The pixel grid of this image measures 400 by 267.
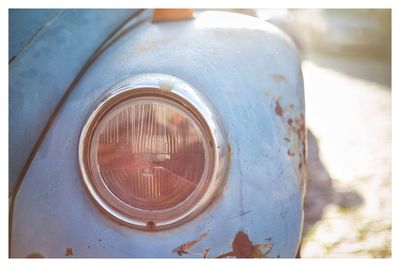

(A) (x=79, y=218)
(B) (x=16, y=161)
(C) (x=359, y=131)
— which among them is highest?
(C) (x=359, y=131)

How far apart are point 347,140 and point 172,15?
5.82ft

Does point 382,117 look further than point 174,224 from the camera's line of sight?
Yes

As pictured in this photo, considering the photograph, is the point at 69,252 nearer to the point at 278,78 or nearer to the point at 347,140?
the point at 278,78

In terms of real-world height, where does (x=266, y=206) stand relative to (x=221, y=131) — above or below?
below

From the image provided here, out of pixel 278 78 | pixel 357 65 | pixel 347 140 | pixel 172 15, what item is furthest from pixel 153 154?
pixel 357 65

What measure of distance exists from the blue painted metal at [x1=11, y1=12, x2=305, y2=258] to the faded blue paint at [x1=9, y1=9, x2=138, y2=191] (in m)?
0.07

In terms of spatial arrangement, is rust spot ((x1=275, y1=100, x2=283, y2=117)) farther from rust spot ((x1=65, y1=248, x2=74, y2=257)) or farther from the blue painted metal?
rust spot ((x1=65, y1=248, x2=74, y2=257))

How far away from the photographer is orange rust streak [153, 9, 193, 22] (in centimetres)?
136

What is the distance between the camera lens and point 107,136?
0.99 meters
